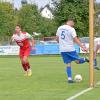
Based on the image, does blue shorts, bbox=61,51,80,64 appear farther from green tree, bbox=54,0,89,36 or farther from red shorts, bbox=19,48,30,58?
green tree, bbox=54,0,89,36

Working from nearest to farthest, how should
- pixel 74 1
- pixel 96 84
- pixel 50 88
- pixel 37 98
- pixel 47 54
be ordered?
pixel 37 98
pixel 50 88
pixel 96 84
pixel 47 54
pixel 74 1

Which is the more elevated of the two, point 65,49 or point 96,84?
point 65,49

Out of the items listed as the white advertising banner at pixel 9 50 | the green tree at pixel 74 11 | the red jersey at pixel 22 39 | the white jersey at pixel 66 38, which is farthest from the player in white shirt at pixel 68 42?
the green tree at pixel 74 11

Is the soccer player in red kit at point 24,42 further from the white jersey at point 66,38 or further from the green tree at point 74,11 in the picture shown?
the green tree at point 74,11

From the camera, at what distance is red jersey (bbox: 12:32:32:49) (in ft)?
53.3

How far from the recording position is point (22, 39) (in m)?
16.3

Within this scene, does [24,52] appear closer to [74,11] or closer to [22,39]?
[22,39]

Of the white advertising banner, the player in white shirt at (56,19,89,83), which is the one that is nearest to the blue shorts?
the player in white shirt at (56,19,89,83)

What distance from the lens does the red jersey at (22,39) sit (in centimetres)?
1623

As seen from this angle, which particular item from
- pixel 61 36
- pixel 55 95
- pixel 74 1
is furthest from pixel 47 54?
pixel 55 95

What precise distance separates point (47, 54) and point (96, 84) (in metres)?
27.5

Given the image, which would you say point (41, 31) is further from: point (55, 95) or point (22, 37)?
point (55, 95)

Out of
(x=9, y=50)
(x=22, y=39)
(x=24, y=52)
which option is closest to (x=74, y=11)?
(x=9, y=50)

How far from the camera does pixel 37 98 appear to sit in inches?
394
